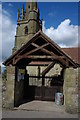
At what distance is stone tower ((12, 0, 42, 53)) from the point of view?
110ft

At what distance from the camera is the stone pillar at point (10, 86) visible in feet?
26.2

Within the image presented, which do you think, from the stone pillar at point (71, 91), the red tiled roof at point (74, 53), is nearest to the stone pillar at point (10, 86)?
the stone pillar at point (71, 91)

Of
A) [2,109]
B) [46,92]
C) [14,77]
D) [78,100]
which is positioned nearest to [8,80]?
[14,77]

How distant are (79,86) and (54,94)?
311cm

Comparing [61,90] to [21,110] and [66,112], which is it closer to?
[66,112]

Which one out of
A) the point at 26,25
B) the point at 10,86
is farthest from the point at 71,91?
the point at 26,25

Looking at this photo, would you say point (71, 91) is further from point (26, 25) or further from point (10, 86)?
point (26, 25)

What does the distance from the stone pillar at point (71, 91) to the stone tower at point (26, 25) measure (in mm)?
25760

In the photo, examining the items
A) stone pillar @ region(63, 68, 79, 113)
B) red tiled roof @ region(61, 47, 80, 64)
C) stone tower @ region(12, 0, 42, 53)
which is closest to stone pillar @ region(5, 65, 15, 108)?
stone pillar @ region(63, 68, 79, 113)

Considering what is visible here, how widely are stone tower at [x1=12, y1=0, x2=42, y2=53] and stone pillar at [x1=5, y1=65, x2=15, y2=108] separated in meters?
24.9

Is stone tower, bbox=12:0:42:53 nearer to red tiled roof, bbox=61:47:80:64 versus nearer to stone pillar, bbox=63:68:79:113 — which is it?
A: red tiled roof, bbox=61:47:80:64

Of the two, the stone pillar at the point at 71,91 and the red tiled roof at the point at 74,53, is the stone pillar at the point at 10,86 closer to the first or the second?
the stone pillar at the point at 71,91

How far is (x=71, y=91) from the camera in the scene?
7.63m

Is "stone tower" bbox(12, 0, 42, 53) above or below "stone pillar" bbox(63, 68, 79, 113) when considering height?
above
